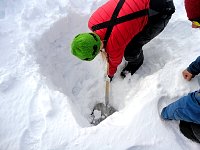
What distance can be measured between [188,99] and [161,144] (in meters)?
0.52

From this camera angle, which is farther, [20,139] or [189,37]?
[189,37]

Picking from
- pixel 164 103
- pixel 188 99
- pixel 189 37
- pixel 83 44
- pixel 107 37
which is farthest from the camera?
pixel 189 37

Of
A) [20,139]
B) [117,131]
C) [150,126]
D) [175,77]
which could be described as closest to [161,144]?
[150,126]

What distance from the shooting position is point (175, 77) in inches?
112

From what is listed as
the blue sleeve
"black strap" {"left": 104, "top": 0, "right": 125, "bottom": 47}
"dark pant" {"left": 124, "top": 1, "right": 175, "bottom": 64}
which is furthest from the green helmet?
the blue sleeve

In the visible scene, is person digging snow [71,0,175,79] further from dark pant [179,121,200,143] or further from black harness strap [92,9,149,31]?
dark pant [179,121,200,143]

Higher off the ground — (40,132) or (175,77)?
(40,132)

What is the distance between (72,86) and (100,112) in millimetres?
467

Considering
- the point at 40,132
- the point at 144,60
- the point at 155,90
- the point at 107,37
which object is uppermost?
the point at 107,37

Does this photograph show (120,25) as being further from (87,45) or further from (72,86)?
(72,86)

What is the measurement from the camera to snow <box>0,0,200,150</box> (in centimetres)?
250

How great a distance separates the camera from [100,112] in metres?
3.22

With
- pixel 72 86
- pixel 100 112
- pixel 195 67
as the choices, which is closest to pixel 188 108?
pixel 195 67

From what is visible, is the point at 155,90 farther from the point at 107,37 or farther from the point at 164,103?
the point at 107,37
